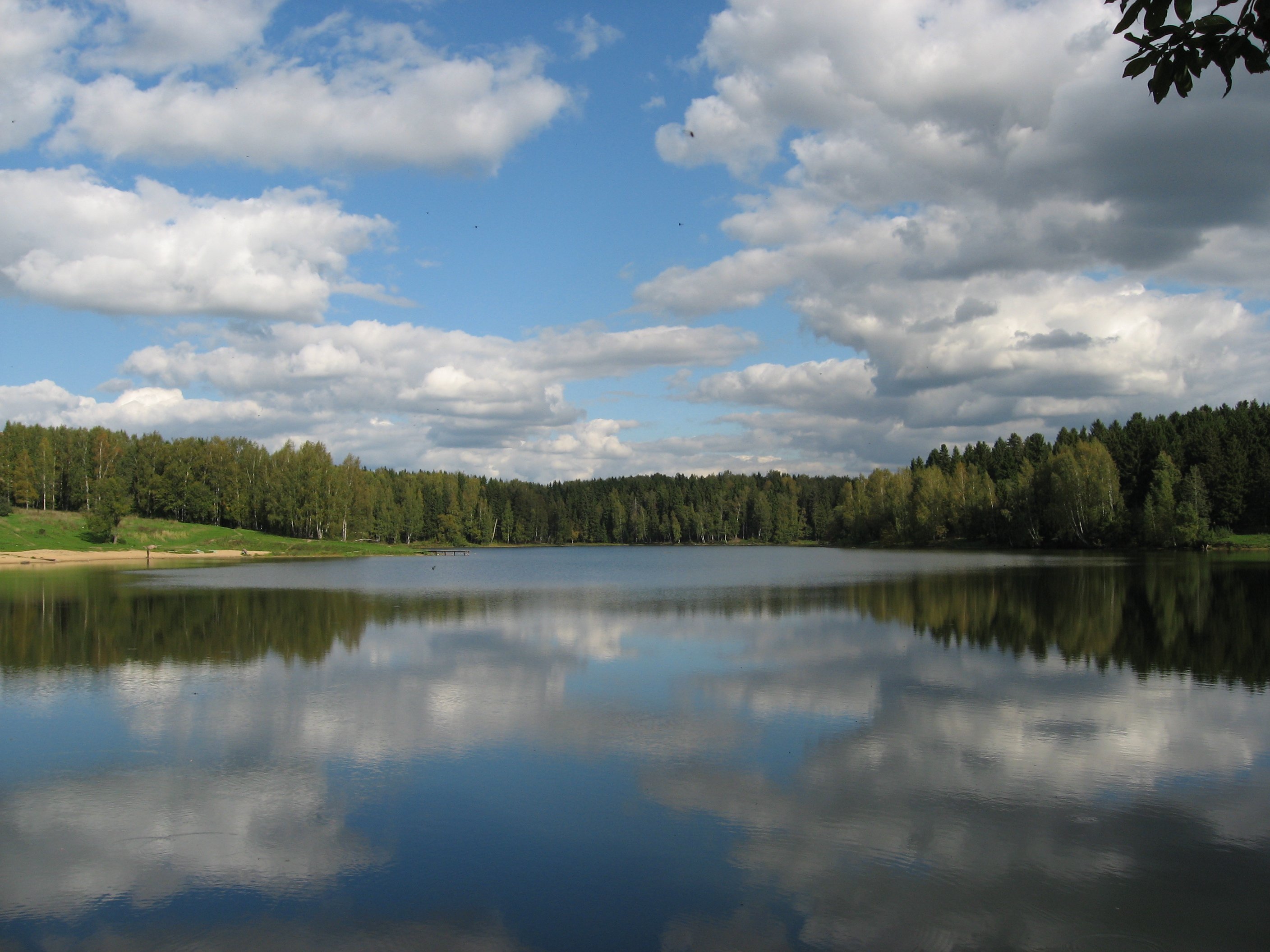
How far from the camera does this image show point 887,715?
563 inches

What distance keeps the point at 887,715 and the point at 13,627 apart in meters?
26.9

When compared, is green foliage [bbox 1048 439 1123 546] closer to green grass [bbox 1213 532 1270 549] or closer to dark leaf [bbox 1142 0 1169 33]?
green grass [bbox 1213 532 1270 549]

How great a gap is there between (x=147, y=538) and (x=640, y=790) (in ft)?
298

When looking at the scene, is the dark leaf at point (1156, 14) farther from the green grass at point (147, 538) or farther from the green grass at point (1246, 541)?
the green grass at point (147, 538)

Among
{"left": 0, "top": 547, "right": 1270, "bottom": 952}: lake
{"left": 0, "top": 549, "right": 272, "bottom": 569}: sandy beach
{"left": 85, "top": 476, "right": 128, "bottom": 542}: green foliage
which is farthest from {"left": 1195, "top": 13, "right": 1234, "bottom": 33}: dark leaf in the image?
{"left": 85, "top": 476, "right": 128, "bottom": 542}: green foliage

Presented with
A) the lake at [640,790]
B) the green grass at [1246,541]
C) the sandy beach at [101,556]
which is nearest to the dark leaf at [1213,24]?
the lake at [640,790]

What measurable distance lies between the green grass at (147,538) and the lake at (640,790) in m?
64.7

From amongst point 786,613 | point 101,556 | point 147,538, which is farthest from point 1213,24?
point 147,538

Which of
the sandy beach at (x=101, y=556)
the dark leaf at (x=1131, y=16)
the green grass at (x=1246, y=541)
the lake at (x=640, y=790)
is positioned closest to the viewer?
the dark leaf at (x=1131, y=16)

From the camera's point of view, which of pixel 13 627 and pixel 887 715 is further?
pixel 13 627

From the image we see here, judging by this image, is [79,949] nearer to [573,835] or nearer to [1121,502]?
[573,835]

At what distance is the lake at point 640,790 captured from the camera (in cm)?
730

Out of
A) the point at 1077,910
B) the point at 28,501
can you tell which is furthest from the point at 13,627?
the point at 28,501

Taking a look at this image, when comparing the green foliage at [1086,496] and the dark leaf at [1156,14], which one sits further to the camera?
the green foliage at [1086,496]
